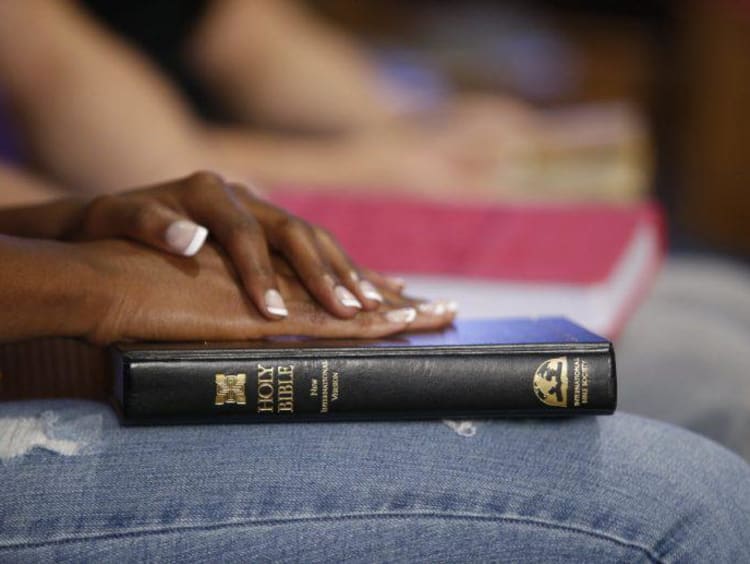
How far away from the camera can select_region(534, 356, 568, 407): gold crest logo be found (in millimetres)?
480

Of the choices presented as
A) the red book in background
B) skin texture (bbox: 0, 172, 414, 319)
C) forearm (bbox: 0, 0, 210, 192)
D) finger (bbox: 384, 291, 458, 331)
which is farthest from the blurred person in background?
finger (bbox: 384, 291, 458, 331)

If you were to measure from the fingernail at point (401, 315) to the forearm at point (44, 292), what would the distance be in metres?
0.16

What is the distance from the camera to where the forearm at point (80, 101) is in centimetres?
A: 112

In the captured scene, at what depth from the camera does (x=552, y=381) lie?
1.58 feet

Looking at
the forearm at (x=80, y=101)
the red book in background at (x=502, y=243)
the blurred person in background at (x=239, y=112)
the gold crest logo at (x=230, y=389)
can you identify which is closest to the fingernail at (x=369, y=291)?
the gold crest logo at (x=230, y=389)

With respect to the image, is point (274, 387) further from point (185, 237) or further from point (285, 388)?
point (185, 237)

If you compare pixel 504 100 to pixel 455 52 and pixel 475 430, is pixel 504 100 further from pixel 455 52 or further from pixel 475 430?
pixel 475 430

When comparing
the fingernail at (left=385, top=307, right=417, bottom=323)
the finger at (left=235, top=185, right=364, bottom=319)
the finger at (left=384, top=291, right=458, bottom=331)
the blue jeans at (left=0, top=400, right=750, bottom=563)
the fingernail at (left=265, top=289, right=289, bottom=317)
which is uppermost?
the finger at (left=235, top=185, right=364, bottom=319)

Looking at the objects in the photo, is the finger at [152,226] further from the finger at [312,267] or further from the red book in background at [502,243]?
the red book in background at [502,243]

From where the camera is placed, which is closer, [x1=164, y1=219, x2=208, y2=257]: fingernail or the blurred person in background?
[x1=164, y1=219, x2=208, y2=257]: fingernail

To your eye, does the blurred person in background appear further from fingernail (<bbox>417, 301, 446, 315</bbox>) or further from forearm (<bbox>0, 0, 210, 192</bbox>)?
fingernail (<bbox>417, 301, 446, 315</bbox>)

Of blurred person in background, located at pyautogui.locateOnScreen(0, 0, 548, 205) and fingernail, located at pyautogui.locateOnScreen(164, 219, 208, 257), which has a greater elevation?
fingernail, located at pyautogui.locateOnScreen(164, 219, 208, 257)

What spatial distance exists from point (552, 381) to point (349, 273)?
137 millimetres

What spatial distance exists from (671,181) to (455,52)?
98 centimetres
